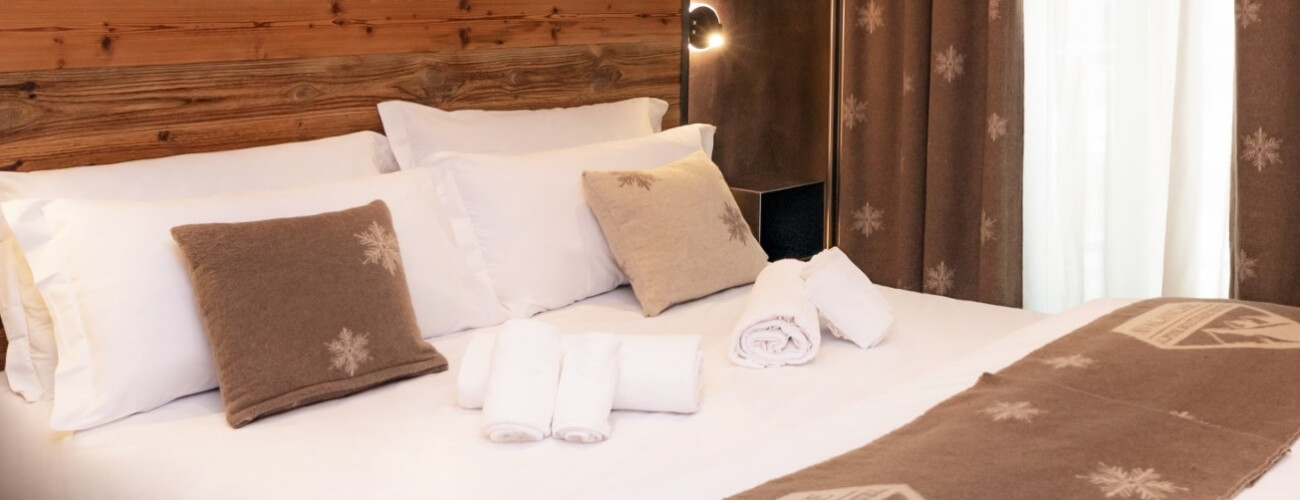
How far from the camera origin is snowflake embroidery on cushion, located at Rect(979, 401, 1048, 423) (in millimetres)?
1686

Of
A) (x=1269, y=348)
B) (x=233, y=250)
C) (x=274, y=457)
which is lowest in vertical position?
(x=274, y=457)

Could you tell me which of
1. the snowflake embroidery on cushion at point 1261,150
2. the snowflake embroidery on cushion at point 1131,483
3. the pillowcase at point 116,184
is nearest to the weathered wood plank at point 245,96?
the pillowcase at point 116,184

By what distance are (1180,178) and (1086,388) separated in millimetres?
1474

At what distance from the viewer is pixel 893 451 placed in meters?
1.59

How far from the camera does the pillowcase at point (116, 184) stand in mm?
2072

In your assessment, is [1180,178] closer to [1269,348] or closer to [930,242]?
[930,242]

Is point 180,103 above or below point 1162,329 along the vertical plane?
above

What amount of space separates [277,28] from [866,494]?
1687 millimetres

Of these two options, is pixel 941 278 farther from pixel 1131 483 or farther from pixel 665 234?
pixel 1131 483

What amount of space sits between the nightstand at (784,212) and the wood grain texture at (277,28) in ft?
1.92

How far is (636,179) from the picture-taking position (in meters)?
2.62

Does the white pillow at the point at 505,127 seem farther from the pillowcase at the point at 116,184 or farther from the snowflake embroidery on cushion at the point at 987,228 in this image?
the snowflake embroidery on cushion at the point at 987,228

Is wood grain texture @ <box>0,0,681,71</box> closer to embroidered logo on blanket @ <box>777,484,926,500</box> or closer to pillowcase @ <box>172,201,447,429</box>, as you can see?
pillowcase @ <box>172,201,447,429</box>

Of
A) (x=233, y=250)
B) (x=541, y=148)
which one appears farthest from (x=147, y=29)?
(x=541, y=148)
